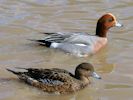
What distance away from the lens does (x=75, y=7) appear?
1278 centimetres

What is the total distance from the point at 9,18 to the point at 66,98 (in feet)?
12.6

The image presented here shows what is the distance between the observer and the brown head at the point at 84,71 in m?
8.82

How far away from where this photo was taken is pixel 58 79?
864cm

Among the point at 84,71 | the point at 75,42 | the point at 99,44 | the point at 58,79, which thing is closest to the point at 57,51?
the point at 75,42

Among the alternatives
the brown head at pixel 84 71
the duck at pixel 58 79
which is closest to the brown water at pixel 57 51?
the duck at pixel 58 79

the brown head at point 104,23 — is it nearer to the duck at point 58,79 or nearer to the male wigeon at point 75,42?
the male wigeon at point 75,42

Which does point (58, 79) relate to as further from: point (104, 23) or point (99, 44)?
point (104, 23)

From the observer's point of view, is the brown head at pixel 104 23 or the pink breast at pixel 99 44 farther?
the brown head at pixel 104 23

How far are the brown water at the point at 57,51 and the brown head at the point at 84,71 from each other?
202 millimetres

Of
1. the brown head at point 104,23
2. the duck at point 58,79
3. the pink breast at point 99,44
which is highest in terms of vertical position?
the brown head at point 104,23

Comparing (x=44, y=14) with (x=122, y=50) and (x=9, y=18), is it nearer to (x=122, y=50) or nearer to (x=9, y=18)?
(x=9, y=18)

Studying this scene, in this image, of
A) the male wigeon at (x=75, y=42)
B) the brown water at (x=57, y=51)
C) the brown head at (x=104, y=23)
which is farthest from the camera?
the brown head at (x=104, y=23)

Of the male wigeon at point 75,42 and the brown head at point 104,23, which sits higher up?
the brown head at point 104,23

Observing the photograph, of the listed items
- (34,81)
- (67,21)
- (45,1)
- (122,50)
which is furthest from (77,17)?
(34,81)
